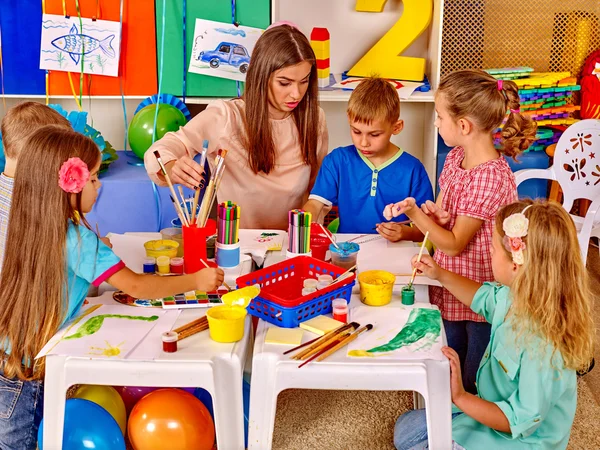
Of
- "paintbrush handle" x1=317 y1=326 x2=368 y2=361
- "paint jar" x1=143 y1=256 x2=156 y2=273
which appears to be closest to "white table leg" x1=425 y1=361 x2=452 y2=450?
"paintbrush handle" x1=317 y1=326 x2=368 y2=361

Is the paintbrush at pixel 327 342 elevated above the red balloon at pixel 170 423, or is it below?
above

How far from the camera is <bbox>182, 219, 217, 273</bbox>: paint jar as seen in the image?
5.32 ft

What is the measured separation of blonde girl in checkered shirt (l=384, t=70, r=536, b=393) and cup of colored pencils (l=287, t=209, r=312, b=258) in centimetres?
27

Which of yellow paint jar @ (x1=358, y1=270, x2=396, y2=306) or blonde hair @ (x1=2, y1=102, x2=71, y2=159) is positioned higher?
blonde hair @ (x1=2, y1=102, x2=71, y2=159)

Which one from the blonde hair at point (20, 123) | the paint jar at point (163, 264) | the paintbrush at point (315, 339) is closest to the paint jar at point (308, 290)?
the paintbrush at point (315, 339)

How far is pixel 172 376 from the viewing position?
1.25 metres

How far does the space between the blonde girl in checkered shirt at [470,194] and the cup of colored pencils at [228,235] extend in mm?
432

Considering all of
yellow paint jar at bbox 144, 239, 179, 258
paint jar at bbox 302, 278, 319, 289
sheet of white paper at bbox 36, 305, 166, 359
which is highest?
yellow paint jar at bbox 144, 239, 179, 258

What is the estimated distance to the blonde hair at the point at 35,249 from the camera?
4.69ft

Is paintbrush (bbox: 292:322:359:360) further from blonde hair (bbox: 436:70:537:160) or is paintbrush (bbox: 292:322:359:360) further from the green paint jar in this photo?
blonde hair (bbox: 436:70:537:160)

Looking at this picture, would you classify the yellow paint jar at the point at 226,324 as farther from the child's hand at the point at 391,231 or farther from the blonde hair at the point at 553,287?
the child's hand at the point at 391,231

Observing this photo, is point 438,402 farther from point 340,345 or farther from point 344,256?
point 344,256

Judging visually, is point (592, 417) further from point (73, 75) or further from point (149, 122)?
point (73, 75)

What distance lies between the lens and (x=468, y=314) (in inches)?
72.0
